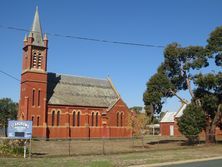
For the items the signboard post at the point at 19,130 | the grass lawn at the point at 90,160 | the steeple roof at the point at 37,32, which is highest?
the steeple roof at the point at 37,32

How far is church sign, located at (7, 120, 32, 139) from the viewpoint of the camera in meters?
28.1

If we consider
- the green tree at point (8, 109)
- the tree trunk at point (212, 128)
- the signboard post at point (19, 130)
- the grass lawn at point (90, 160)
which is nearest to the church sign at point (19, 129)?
the signboard post at point (19, 130)

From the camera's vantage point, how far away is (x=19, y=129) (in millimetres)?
28328

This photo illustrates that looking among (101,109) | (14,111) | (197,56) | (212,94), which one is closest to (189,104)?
(212,94)

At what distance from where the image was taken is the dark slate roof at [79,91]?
66.3 m

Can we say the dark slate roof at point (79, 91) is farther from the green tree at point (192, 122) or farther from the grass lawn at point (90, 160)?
the grass lawn at point (90, 160)

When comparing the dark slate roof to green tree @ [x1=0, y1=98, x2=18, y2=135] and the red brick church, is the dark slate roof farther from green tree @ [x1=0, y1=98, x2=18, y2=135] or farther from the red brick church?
green tree @ [x1=0, y1=98, x2=18, y2=135]

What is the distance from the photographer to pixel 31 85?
62.7 meters

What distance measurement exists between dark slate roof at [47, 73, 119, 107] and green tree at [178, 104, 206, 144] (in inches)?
1011

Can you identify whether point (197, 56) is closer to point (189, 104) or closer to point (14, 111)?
point (189, 104)

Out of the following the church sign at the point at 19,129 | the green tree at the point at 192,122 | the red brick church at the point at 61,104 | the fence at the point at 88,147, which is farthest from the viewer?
the red brick church at the point at 61,104

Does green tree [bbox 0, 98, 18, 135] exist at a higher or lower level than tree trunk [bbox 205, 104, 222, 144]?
higher

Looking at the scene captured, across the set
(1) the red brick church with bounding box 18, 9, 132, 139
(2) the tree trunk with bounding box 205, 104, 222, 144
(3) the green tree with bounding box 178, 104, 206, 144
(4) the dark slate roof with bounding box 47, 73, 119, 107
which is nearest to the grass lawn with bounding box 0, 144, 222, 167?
(3) the green tree with bounding box 178, 104, 206, 144

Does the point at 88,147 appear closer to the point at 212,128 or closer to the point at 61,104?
the point at 212,128
